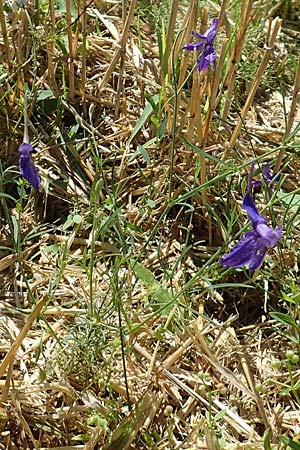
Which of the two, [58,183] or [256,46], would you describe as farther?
[256,46]

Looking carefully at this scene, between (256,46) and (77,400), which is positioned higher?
(256,46)

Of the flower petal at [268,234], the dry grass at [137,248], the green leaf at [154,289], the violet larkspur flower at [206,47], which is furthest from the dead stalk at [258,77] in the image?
the flower petal at [268,234]

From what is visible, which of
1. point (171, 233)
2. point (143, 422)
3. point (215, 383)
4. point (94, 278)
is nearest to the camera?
point (143, 422)

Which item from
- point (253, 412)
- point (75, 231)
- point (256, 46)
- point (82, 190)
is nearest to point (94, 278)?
point (75, 231)

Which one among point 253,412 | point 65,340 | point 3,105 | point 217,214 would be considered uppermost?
point 3,105

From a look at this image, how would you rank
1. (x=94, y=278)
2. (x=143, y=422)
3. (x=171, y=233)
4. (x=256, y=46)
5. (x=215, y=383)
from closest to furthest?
1. (x=143, y=422)
2. (x=215, y=383)
3. (x=94, y=278)
4. (x=171, y=233)
5. (x=256, y=46)

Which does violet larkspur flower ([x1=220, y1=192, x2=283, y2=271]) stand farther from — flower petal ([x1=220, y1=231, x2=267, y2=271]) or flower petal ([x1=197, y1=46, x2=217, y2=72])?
flower petal ([x1=197, y1=46, x2=217, y2=72])

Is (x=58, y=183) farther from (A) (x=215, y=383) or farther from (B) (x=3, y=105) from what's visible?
(A) (x=215, y=383)

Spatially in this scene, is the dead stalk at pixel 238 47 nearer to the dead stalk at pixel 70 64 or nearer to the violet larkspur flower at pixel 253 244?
the dead stalk at pixel 70 64
